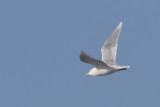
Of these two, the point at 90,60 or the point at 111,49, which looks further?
the point at 111,49

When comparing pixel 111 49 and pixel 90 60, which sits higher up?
pixel 111 49

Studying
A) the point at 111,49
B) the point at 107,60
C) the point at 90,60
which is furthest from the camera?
the point at 111,49

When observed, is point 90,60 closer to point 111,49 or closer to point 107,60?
point 107,60

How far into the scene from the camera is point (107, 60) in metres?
29.2

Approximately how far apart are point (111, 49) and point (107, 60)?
3.06ft

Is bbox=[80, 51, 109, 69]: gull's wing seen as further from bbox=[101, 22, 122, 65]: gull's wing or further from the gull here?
bbox=[101, 22, 122, 65]: gull's wing

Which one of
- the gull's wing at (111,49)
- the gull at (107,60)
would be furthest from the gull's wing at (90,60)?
the gull's wing at (111,49)

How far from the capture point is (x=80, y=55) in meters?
23.6

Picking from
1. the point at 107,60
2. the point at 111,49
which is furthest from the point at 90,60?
the point at 111,49

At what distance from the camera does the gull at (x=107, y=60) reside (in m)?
25.5

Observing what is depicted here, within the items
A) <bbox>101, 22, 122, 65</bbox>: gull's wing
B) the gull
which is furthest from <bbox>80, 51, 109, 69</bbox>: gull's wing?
<bbox>101, 22, 122, 65</bbox>: gull's wing

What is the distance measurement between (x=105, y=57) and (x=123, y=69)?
2.83m

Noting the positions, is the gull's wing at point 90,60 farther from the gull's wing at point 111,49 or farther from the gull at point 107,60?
the gull's wing at point 111,49

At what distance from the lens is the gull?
25.5 metres
